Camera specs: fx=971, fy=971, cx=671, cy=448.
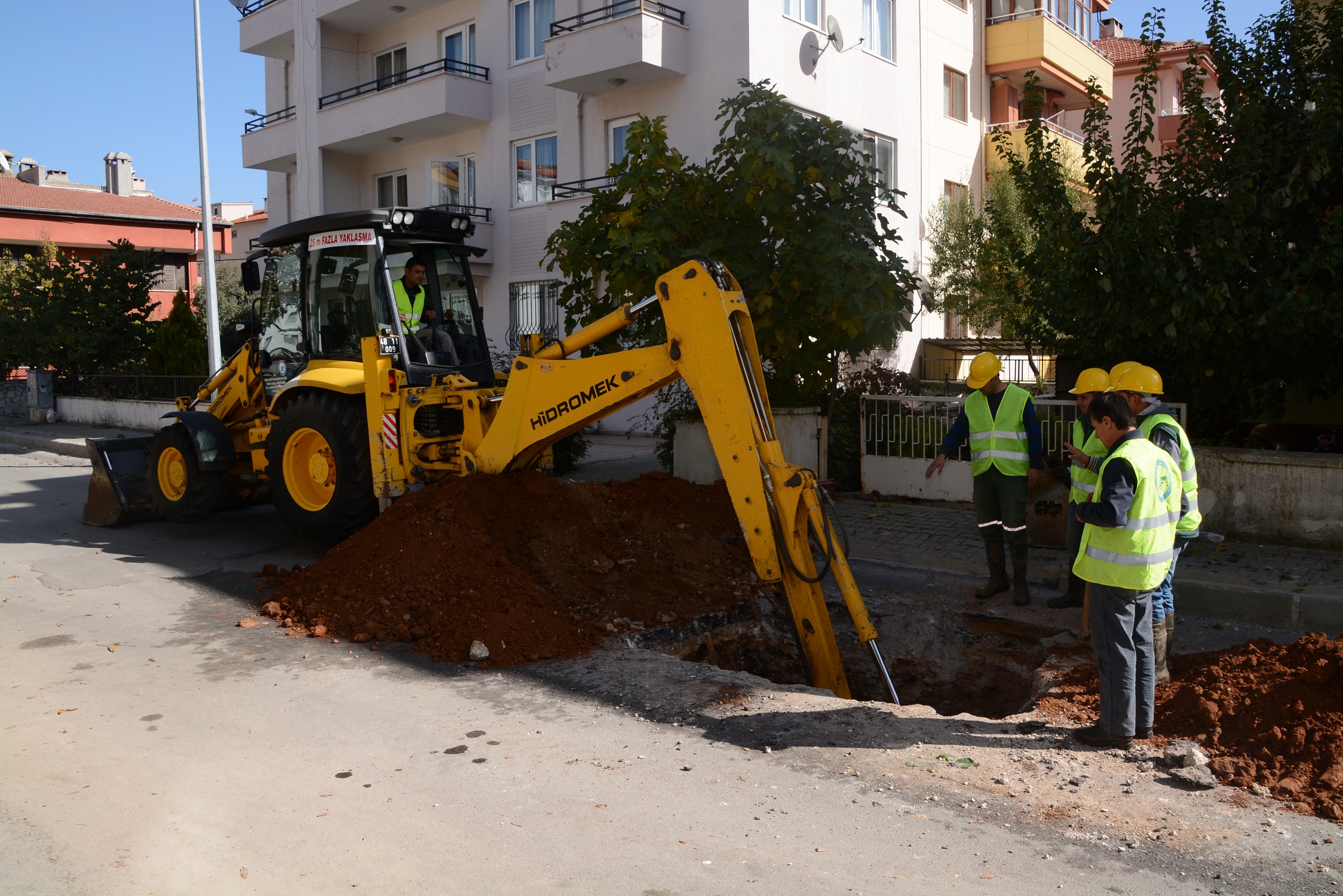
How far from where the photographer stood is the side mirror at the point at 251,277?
9.24 metres

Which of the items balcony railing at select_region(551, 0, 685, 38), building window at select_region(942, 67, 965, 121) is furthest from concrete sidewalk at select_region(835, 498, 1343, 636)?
building window at select_region(942, 67, 965, 121)

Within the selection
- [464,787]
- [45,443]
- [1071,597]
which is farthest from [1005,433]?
[45,443]

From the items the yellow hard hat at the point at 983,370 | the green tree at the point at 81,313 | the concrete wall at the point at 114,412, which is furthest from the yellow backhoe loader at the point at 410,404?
the green tree at the point at 81,313

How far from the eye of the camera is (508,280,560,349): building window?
65.2 ft

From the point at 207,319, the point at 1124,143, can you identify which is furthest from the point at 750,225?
the point at 207,319

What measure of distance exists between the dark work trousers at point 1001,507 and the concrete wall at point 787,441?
3.86 metres

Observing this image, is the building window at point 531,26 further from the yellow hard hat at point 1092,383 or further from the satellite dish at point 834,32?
the yellow hard hat at point 1092,383

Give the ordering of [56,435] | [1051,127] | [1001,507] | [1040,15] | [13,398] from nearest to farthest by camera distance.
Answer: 1. [1001,507]
2. [56,435]
3. [1051,127]
4. [1040,15]
5. [13,398]

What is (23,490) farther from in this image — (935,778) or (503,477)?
(935,778)

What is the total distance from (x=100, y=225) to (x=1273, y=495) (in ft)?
152

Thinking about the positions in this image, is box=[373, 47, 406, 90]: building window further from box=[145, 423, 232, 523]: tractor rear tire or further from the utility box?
box=[145, 423, 232, 523]: tractor rear tire

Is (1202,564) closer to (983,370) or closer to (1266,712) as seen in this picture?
(983,370)

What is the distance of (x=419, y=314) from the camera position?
28.1ft

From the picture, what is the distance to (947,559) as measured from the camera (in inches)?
331
